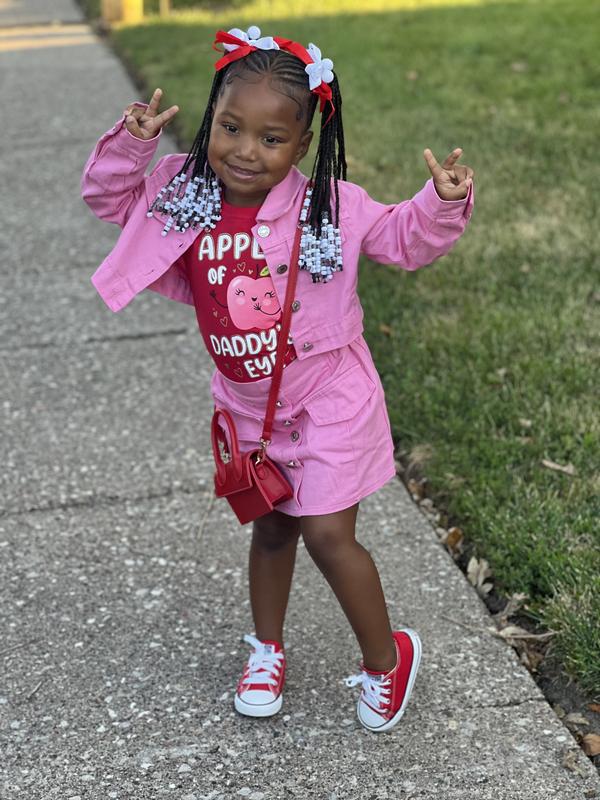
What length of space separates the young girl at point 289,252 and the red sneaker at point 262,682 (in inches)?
9.0

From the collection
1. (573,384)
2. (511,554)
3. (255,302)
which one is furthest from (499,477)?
(255,302)

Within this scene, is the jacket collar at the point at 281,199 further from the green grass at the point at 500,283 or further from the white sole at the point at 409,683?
the green grass at the point at 500,283

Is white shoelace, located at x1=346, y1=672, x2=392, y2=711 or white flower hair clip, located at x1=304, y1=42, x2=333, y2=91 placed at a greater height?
white flower hair clip, located at x1=304, y1=42, x2=333, y2=91

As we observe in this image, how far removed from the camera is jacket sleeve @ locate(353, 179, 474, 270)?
2375 mm

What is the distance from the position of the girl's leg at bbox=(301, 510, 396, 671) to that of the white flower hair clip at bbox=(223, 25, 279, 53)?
983 millimetres

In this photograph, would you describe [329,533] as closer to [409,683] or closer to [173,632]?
[409,683]

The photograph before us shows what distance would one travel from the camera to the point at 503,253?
511cm

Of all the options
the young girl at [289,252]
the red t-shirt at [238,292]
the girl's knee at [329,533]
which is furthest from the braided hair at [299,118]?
the girl's knee at [329,533]

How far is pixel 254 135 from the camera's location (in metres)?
2.33

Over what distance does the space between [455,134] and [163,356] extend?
9.11 feet

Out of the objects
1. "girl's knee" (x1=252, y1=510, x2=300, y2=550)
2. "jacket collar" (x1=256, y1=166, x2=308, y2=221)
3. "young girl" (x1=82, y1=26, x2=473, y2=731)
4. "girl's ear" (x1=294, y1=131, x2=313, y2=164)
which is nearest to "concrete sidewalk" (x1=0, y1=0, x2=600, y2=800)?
"young girl" (x1=82, y1=26, x2=473, y2=731)

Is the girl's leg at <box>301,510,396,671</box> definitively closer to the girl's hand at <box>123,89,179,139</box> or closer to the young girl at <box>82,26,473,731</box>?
the young girl at <box>82,26,473,731</box>

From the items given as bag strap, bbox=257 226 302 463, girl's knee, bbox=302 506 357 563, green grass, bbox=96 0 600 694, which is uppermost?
bag strap, bbox=257 226 302 463

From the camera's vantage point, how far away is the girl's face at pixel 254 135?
230 centimetres
